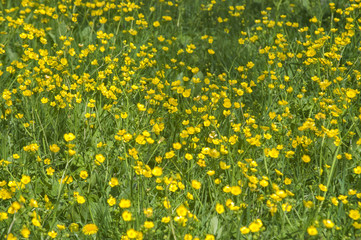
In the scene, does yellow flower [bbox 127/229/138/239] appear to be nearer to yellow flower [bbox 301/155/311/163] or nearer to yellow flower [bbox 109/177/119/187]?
yellow flower [bbox 109/177/119/187]

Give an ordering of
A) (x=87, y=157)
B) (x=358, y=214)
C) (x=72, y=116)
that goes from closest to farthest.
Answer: (x=358, y=214) → (x=87, y=157) → (x=72, y=116)

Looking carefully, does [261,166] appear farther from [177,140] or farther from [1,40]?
[1,40]

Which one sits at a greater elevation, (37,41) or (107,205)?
(37,41)

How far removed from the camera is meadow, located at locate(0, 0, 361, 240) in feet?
7.25

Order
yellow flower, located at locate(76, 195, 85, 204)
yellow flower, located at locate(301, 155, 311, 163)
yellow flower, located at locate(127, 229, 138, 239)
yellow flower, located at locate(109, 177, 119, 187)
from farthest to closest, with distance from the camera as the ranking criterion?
yellow flower, located at locate(301, 155, 311, 163), yellow flower, located at locate(109, 177, 119, 187), yellow flower, located at locate(76, 195, 85, 204), yellow flower, located at locate(127, 229, 138, 239)

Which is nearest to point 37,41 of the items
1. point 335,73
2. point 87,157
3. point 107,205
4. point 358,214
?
point 87,157

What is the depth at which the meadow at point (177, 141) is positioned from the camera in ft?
7.25

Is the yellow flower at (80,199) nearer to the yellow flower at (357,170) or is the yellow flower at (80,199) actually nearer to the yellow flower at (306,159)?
the yellow flower at (306,159)

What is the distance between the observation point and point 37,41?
3.94 metres

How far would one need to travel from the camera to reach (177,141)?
2910 mm

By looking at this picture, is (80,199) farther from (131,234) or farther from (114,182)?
(131,234)

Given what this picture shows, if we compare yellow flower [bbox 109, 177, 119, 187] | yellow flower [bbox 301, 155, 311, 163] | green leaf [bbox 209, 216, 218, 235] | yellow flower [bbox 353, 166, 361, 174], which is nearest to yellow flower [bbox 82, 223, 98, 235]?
yellow flower [bbox 109, 177, 119, 187]

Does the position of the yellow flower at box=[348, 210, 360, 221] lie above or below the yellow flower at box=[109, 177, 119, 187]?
below

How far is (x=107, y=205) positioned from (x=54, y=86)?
42.4 inches
